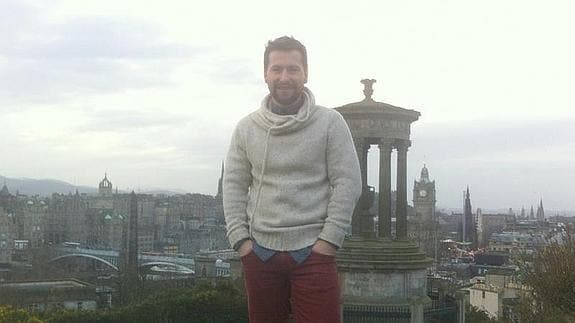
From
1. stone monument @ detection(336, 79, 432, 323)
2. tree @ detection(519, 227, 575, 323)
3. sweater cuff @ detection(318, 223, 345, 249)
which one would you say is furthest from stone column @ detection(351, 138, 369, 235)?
sweater cuff @ detection(318, 223, 345, 249)

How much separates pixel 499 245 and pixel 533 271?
64.3 meters

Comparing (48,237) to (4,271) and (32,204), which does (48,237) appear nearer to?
(32,204)

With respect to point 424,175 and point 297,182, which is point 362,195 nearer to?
point 297,182

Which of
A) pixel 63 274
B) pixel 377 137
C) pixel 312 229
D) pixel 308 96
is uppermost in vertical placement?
pixel 377 137

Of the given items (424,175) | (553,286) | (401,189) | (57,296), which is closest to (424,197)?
(424,175)

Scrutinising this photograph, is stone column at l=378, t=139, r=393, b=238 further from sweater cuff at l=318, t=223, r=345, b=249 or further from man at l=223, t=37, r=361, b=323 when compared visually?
sweater cuff at l=318, t=223, r=345, b=249

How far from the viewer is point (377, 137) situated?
14.0m

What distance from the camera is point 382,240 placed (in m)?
13.6

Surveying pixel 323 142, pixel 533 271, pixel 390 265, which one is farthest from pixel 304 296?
pixel 533 271

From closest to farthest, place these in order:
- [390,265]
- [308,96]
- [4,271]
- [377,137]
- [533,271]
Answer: [308,96] < [390,265] < [377,137] < [533,271] < [4,271]

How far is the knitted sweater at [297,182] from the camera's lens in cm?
327

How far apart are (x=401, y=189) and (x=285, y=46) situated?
37.0ft

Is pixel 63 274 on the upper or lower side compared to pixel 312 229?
lower

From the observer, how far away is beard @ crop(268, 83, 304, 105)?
3.37m
